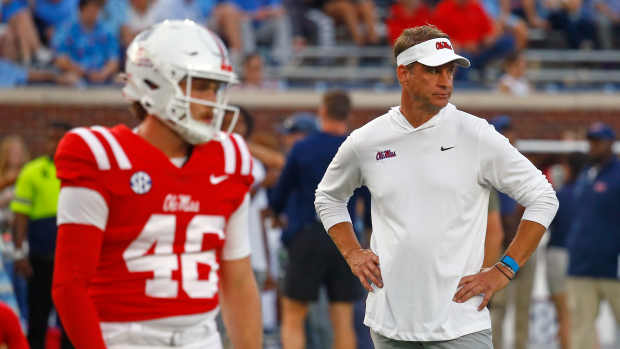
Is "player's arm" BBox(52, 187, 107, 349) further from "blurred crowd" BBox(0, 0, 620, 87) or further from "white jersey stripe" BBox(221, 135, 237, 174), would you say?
"blurred crowd" BBox(0, 0, 620, 87)

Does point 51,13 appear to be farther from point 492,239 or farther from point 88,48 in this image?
point 492,239

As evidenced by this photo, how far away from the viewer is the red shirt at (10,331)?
131 inches

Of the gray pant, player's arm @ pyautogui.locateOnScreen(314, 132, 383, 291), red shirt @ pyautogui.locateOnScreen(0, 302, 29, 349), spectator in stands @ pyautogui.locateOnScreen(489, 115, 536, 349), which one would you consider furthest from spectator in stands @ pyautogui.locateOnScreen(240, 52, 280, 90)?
red shirt @ pyautogui.locateOnScreen(0, 302, 29, 349)

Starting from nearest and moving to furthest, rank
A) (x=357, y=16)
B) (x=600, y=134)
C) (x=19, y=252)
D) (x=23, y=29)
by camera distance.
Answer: (x=19, y=252), (x=600, y=134), (x=23, y=29), (x=357, y=16)

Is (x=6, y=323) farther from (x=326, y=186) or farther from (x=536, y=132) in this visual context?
(x=536, y=132)

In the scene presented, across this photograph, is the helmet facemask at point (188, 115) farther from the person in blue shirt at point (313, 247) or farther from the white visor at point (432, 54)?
the person in blue shirt at point (313, 247)

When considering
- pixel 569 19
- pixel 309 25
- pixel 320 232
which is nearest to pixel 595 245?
pixel 320 232

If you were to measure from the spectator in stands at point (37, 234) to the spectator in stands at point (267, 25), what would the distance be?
18.4 ft

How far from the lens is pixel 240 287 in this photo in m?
3.38

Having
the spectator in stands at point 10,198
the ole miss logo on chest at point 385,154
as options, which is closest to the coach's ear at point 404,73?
the ole miss logo on chest at point 385,154

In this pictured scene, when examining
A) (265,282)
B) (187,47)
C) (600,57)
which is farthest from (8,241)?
(600,57)

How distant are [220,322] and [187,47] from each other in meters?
2.95

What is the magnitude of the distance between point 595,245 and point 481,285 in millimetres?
5108

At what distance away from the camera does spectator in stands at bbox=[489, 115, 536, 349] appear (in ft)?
27.2
